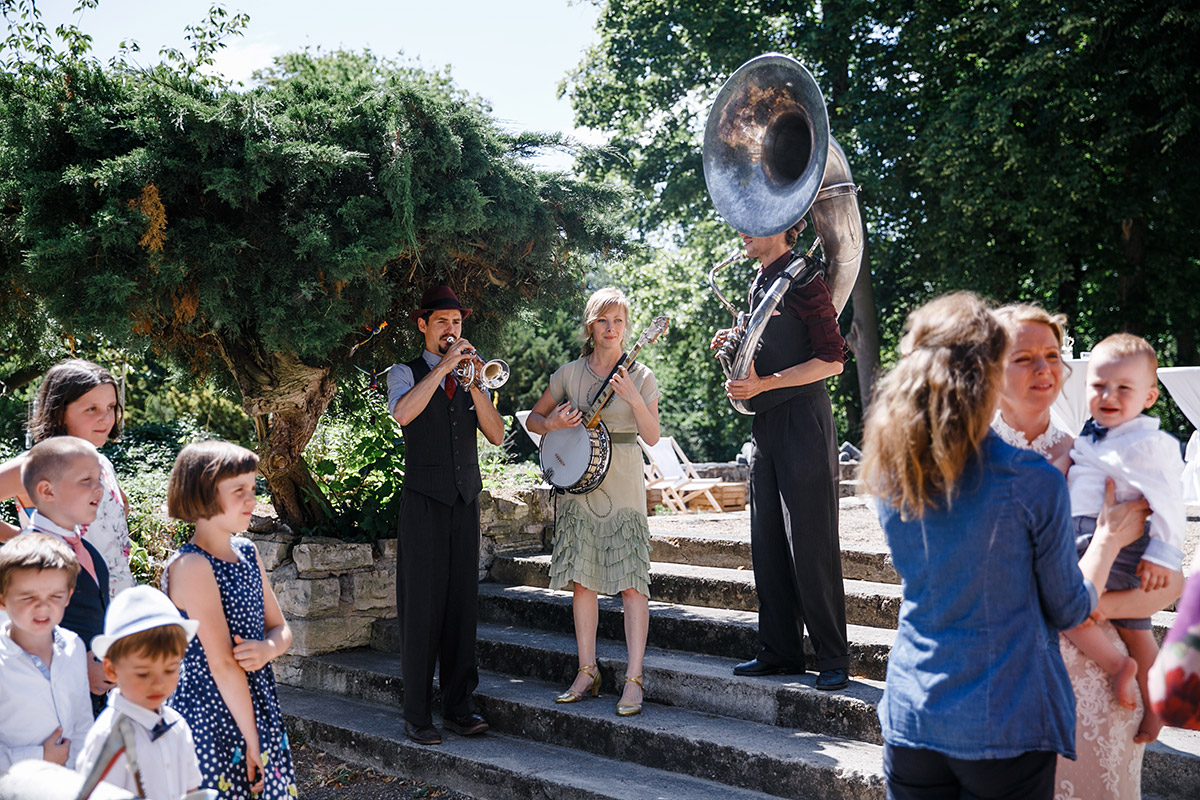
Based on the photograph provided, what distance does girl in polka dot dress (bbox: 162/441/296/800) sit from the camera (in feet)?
8.98

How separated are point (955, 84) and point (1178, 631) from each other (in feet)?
55.2

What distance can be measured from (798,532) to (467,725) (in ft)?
5.90

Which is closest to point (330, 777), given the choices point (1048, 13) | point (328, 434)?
point (328, 434)

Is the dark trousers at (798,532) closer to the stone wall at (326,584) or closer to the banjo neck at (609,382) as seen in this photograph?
the banjo neck at (609,382)

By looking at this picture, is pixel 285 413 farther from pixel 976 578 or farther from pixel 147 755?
pixel 976 578

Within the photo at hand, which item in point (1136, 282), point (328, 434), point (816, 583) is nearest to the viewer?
point (816, 583)

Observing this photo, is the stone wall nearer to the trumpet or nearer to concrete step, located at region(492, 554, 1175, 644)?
concrete step, located at region(492, 554, 1175, 644)

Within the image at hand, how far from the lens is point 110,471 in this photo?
352 cm

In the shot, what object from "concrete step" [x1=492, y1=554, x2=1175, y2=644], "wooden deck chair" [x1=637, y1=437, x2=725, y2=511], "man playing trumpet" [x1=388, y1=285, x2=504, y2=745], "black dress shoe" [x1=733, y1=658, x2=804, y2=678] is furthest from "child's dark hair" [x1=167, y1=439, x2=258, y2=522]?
"wooden deck chair" [x1=637, y1=437, x2=725, y2=511]

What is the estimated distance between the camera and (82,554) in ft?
10.3

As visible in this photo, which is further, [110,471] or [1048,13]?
[1048,13]

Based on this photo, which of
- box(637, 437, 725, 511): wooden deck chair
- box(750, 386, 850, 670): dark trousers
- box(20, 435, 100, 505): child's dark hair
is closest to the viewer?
box(20, 435, 100, 505): child's dark hair

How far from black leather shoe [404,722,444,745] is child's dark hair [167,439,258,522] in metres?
2.09

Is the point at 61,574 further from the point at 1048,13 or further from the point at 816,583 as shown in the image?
the point at 1048,13
